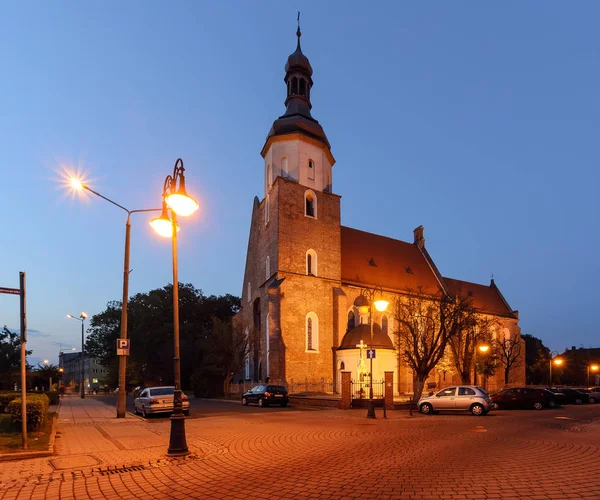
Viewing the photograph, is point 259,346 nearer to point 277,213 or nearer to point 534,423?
point 277,213

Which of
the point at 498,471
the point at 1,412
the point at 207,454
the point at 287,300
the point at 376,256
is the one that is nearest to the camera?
the point at 498,471

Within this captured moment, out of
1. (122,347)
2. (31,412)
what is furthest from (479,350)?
(31,412)

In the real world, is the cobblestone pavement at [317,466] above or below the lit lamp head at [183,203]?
below

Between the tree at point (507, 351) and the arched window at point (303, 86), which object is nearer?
the arched window at point (303, 86)

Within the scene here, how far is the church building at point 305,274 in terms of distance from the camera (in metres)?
38.4

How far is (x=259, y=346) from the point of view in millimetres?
42125

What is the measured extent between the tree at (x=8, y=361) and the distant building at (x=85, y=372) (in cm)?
6319

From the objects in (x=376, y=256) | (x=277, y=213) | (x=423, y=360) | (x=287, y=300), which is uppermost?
(x=277, y=213)

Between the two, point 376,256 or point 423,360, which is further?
point 376,256

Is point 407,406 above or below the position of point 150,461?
below

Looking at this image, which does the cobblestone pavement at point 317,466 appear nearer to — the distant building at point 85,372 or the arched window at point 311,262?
the arched window at point 311,262

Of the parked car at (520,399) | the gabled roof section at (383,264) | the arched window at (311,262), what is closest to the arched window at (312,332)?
the arched window at (311,262)

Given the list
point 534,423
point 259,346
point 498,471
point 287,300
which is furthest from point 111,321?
point 498,471

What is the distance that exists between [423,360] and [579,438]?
1562 centimetres
